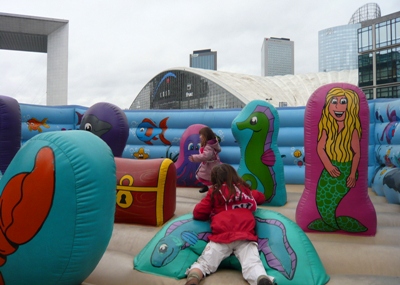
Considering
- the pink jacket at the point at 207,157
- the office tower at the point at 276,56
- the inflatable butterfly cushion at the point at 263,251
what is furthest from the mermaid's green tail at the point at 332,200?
the office tower at the point at 276,56

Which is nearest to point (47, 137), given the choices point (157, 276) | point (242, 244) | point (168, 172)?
point (157, 276)

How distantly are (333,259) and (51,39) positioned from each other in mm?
12317

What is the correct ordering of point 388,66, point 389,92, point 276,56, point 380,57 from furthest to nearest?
point 276,56 → point 380,57 → point 388,66 → point 389,92

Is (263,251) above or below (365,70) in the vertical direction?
below

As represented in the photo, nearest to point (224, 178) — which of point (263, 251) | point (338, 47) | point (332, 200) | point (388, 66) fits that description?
point (263, 251)

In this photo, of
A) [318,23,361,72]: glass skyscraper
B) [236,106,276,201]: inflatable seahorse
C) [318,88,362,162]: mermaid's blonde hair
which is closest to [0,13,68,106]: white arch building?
[236,106,276,201]: inflatable seahorse

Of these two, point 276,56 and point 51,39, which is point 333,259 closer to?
point 51,39

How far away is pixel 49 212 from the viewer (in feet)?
4.65

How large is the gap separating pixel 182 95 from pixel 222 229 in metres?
29.7

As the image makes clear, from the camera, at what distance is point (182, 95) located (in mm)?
31219

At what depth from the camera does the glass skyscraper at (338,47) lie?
6175 centimetres

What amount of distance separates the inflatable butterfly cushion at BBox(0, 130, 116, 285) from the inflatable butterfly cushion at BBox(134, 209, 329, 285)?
→ 53 centimetres

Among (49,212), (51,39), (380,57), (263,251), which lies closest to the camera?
(49,212)

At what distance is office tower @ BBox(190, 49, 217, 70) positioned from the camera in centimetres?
7100
